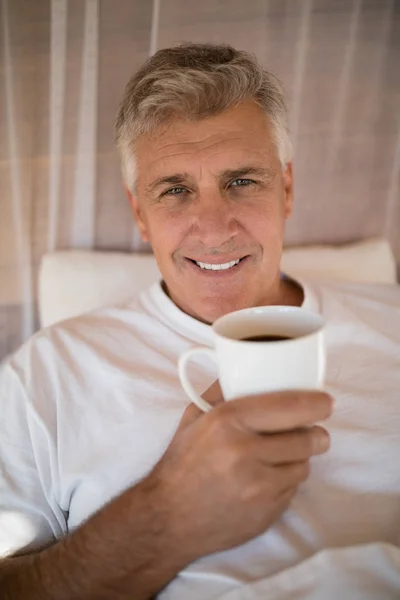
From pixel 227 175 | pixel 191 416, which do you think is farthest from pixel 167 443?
pixel 227 175

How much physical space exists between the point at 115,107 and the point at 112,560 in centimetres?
114

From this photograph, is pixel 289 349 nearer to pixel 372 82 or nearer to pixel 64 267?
pixel 64 267

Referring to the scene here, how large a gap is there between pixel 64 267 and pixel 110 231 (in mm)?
206

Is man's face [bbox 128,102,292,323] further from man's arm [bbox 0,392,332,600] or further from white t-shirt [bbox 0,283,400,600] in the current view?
man's arm [bbox 0,392,332,600]

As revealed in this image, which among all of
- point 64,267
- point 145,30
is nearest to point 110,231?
point 64,267

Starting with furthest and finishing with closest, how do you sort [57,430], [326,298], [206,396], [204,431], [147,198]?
1. [326,298]
2. [147,198]
3. [57,430]
4. [206,396]
5. [204,431]

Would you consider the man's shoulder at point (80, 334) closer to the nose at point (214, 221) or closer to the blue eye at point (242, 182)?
the nose at point (214, 221)

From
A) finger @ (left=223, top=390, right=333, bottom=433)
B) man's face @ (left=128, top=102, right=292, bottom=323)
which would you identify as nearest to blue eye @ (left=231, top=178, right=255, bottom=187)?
man's face @ (left=128, top=102, right=292, bottom=323)

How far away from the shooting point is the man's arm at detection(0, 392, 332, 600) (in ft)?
2.32

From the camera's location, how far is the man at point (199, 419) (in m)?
0.79

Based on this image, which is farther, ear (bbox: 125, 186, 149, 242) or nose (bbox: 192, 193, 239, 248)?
ear (bbox: 125, 186, 149, 242)

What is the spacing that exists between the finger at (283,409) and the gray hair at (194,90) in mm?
671

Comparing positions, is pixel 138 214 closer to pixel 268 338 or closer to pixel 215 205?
pixel 215 205

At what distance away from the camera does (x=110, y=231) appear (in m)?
1.60
